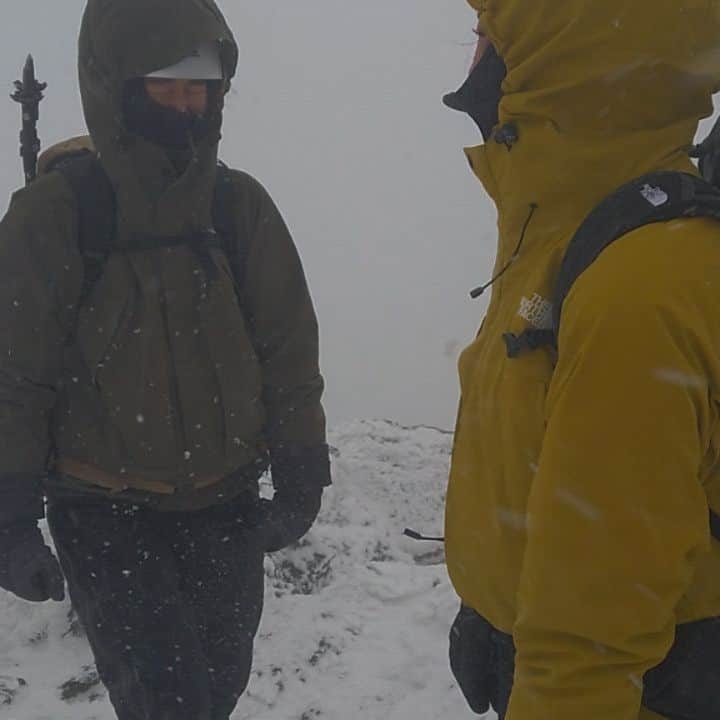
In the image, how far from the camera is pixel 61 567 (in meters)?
3.27

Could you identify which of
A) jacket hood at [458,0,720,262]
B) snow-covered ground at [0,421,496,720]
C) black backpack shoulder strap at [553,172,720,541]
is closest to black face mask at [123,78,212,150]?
jacket hood at [458,0,720,262]

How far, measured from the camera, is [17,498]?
10.1ft

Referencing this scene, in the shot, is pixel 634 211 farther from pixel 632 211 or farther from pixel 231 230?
pixel 231 230

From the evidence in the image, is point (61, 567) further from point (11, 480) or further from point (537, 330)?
point (537, 330)

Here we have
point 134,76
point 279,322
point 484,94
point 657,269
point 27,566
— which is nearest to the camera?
point 657,269

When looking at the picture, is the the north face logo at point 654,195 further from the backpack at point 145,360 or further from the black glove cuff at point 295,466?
the black glove cuff at point 295,466

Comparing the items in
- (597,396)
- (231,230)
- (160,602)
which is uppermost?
(597,396)

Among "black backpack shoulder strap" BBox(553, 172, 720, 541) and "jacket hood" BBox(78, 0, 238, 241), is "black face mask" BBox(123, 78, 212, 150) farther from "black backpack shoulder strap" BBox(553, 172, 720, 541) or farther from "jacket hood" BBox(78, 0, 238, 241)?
"black backpack shoulder strap" BBox(553, 172, 720, 541)

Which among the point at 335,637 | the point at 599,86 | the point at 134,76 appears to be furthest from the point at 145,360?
the point at 335,637

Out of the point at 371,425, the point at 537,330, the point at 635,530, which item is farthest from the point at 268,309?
the point at 371,425

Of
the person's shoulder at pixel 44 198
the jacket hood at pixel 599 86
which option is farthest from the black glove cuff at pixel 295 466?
the jacket hood at pixel 599 86

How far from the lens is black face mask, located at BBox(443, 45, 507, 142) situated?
2.05 m

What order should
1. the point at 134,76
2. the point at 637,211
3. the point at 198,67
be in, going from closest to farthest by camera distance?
the point at 637,211 → the point at 134,76 → the point at 198,67

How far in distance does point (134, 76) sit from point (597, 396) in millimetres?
2245
